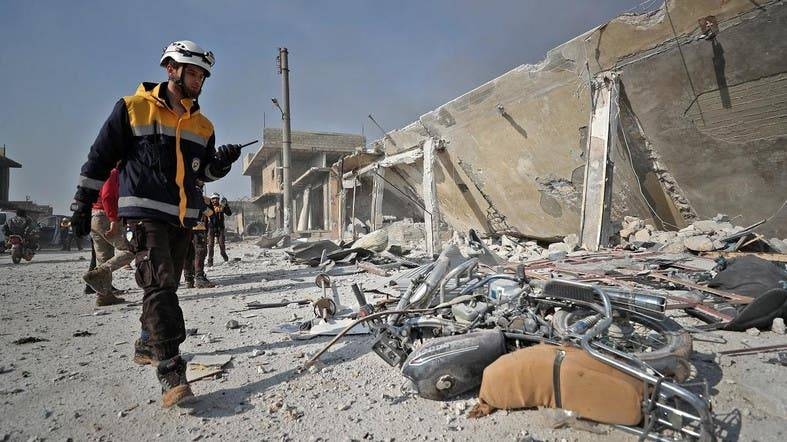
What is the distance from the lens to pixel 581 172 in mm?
7102

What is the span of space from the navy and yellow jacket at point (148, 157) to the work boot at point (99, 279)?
256 cm

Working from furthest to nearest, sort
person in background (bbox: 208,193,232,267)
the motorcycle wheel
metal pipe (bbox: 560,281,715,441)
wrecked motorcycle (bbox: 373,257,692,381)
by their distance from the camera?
person in background (bbox: 208,193,232,267) < wrecked motorcycle (bbox: 373,257,692,381) < the motorcycle wheel < metal pipe (bbox: 560,281,715,441)

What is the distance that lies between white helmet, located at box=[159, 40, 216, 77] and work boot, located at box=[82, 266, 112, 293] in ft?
9.66

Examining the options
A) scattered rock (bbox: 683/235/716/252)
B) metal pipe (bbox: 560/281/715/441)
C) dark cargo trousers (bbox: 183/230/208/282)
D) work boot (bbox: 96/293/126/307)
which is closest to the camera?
metal pipe (bbox: 560/281/715/441)

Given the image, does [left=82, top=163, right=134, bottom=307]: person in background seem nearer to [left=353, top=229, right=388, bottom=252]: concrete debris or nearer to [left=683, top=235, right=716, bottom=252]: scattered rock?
[left=353, top=229, right=388, bottom=252]: concrete debris

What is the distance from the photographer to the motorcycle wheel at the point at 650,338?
63.2 inches

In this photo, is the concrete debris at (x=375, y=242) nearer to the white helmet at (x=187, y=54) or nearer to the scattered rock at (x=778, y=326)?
the white helmet at (x=187, y=54)

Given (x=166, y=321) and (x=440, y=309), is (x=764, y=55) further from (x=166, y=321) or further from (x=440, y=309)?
(x=166, y=321)

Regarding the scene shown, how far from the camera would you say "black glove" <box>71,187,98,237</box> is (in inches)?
84.4

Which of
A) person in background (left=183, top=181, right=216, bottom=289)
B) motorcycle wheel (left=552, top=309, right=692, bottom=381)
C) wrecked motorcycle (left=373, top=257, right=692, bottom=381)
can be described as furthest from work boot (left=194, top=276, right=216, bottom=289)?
motorcycle wheel (left=552, top=309, right=692, bottom=381)

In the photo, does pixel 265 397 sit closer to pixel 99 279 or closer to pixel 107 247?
pixel 99 279

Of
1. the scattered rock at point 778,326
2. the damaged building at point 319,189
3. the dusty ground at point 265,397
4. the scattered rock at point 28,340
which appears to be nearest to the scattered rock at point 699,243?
the scattered rock at point 778,326

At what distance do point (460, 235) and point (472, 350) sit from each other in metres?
9.65

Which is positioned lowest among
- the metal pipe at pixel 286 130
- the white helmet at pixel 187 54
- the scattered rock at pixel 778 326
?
the scattered rock at pixel 778 326
